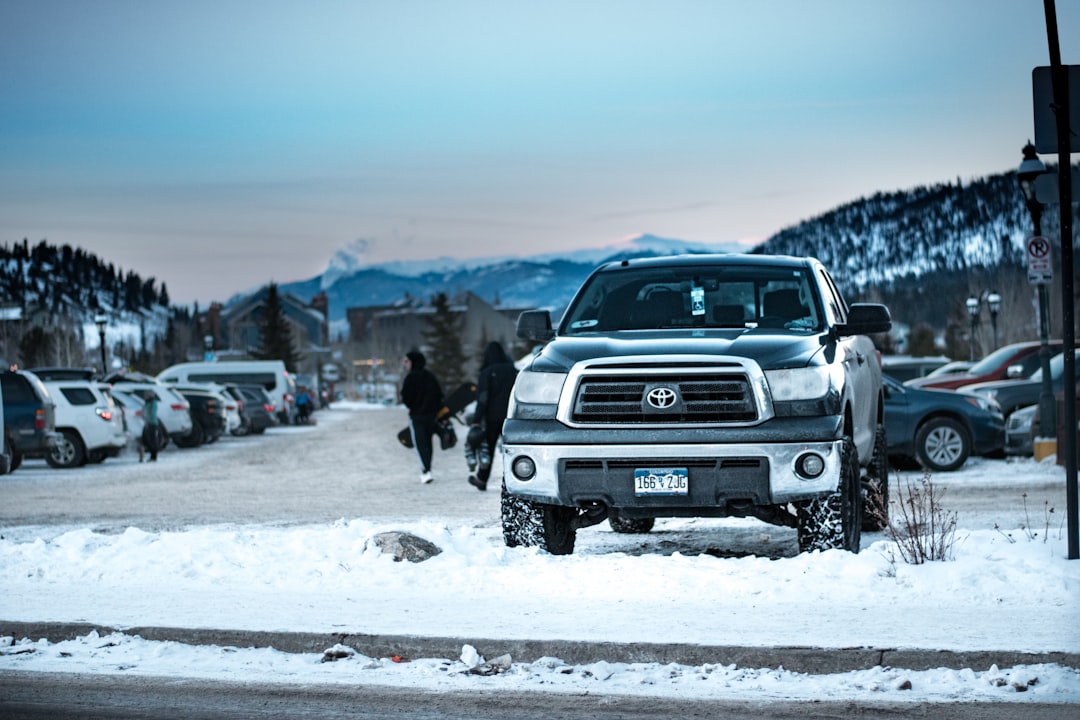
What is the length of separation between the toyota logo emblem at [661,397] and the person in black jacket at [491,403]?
9.90m

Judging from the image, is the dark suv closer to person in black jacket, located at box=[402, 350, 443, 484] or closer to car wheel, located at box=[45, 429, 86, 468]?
car wheel, located at box=[45, 429, 86, 468]

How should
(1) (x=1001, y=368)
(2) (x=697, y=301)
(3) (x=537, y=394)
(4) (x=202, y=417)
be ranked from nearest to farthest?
(3) (x=537, y=394) → (2) (x=697, y=301) → (1) (x=1001, y=368) → (4) (x=202, y=417)

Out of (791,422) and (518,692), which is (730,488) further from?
(518,692)

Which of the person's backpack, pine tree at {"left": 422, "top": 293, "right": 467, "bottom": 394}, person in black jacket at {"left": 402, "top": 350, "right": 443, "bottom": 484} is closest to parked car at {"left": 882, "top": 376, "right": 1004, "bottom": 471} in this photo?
the person's backpack

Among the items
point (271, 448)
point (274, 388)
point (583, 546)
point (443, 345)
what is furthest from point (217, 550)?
point (443, 345)

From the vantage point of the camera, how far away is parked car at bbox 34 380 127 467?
2883 cm

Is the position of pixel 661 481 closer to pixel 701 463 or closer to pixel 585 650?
pixel 701 463

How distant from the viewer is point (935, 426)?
2111 centimetres

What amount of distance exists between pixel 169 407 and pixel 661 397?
2682cm

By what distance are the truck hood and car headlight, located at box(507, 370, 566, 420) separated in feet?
0.18

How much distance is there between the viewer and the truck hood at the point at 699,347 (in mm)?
9805

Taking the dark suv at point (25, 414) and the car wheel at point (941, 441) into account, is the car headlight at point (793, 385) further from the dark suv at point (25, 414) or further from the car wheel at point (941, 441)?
the dark suv at point (25, 414)

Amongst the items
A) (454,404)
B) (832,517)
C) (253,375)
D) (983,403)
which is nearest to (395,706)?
(832,517)

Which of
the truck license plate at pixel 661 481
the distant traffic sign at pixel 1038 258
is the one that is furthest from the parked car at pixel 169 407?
the truck license plate at pixel 661 481
